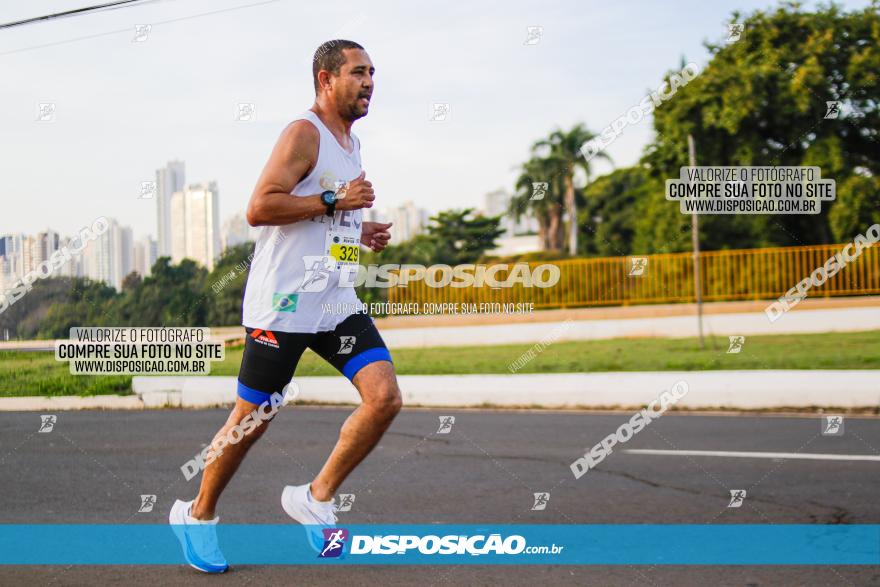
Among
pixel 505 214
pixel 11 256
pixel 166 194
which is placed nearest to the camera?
pixel 11 256

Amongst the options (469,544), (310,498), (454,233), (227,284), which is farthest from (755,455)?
(454,233)

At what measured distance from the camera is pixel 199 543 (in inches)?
146

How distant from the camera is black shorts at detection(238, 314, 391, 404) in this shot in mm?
3664

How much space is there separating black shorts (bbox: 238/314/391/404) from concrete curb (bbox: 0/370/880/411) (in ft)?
19.9

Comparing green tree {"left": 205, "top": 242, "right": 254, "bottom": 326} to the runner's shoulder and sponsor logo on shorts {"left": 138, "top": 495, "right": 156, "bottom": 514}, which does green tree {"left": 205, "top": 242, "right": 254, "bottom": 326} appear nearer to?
sponsor logo on shorts {"left": 138, "top": 495, "right": 156, "bottom": 514}

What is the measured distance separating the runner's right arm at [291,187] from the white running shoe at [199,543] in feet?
3.99

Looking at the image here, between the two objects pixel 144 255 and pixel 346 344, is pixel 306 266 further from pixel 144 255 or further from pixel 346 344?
pixel 144 255

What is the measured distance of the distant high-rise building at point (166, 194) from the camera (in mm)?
9953

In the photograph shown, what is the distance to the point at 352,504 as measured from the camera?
5.03 meters

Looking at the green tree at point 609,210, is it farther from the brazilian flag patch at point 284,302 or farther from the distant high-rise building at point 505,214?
the brazilian flag patch at point 284,302

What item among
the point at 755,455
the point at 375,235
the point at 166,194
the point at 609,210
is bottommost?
the point at 755,455

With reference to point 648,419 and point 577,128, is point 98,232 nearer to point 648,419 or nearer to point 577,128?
point 648,419

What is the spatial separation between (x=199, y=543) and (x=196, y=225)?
8063 mm

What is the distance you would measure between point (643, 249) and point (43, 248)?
2335 centimetres
